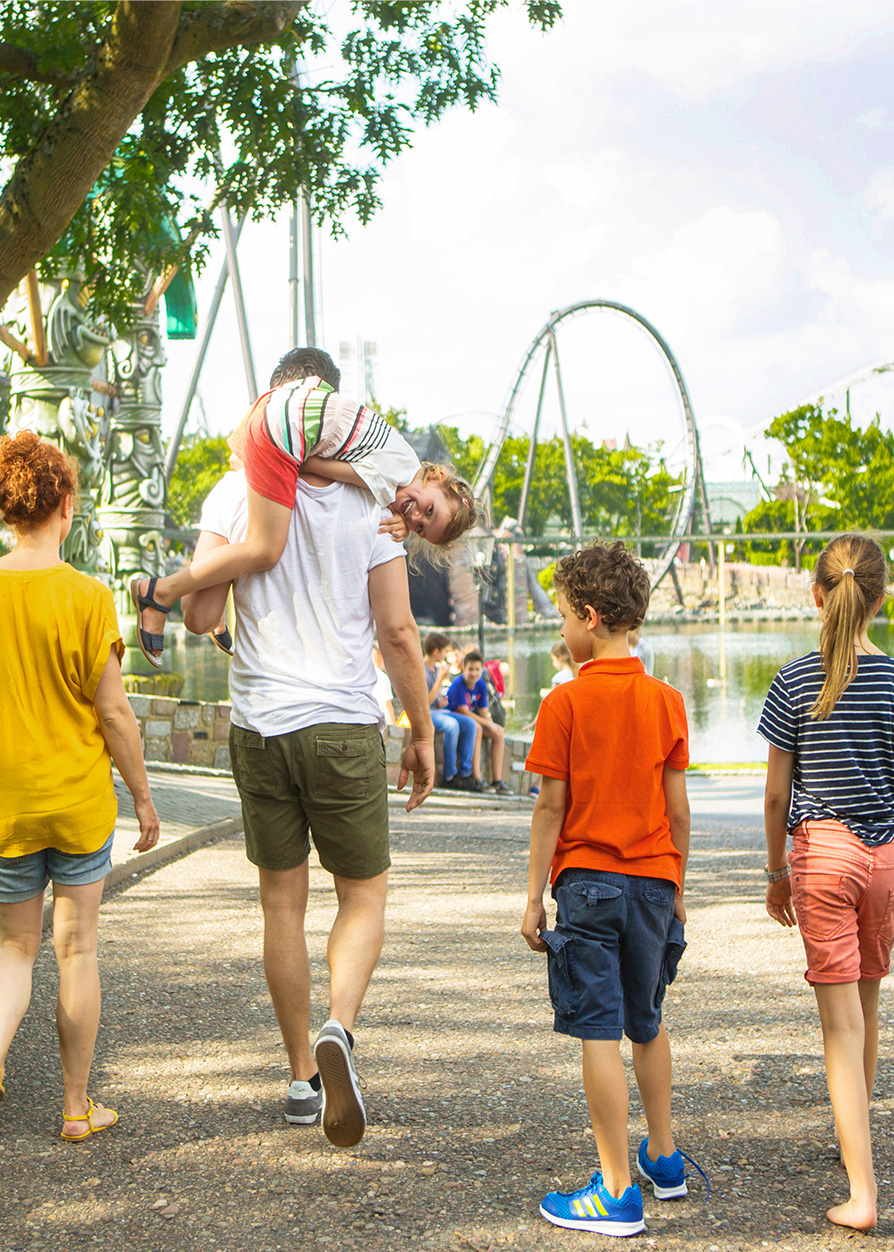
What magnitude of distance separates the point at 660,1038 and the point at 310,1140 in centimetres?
87

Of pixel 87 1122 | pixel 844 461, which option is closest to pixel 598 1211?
pixel 87 1122

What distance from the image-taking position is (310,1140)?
2.81 m

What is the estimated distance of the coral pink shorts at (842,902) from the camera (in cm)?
262

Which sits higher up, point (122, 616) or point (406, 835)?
point (122, 616)

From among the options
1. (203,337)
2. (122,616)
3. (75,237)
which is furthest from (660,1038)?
(203,337)

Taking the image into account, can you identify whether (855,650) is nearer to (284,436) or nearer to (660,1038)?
(660,1038)

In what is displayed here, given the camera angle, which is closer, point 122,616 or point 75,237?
point 75,237

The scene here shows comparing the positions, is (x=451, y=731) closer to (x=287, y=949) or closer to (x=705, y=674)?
(x=287, y=949)

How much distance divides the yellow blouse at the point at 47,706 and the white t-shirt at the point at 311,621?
351mm

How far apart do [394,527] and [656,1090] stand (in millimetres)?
1419

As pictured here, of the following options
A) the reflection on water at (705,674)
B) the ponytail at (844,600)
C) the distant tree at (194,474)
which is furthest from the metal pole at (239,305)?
the distant tree at (194,474)

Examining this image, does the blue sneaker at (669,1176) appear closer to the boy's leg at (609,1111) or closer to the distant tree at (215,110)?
the boy's leg at (609,1111)

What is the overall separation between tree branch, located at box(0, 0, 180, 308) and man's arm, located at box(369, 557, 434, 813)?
3.51m

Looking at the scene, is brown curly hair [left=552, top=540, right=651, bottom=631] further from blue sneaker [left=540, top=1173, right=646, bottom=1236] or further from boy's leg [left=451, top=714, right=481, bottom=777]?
boy's leg [left=451, top=714, right=481, bottom=777]
